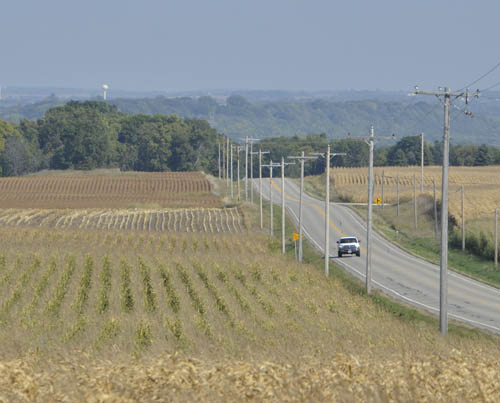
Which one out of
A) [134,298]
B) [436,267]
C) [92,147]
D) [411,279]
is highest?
[134,298]

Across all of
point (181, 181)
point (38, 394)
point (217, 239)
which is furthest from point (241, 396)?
point (181, 181)

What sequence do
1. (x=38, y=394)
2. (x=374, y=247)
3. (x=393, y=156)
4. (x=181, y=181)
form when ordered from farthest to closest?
(x=393, y=156) < (x=181, y=181) < (x=374, y=247) < (x=38, y=394)

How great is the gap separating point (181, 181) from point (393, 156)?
79332 millimetres

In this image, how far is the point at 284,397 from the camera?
16500 millimetres

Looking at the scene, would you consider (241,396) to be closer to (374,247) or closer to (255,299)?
(255,299)

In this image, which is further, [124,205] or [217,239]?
[124,205]

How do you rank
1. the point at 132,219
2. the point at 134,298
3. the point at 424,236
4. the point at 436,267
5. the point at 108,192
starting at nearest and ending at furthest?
the point at 134,298 → the point at 436,267 → the point at 424,236 → the point at 132,219 → the point at 108,192

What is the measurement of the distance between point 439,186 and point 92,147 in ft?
273

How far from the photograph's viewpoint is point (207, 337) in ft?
83.3

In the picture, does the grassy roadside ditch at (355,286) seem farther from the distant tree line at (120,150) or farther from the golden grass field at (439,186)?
the distant tree line at (120,150)

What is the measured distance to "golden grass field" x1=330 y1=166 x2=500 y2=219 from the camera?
8581cm

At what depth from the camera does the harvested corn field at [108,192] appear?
101 m

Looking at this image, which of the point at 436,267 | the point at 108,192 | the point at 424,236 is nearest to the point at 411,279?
the point at 436,267

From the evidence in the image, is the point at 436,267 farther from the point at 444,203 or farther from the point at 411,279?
the point at 444,203
